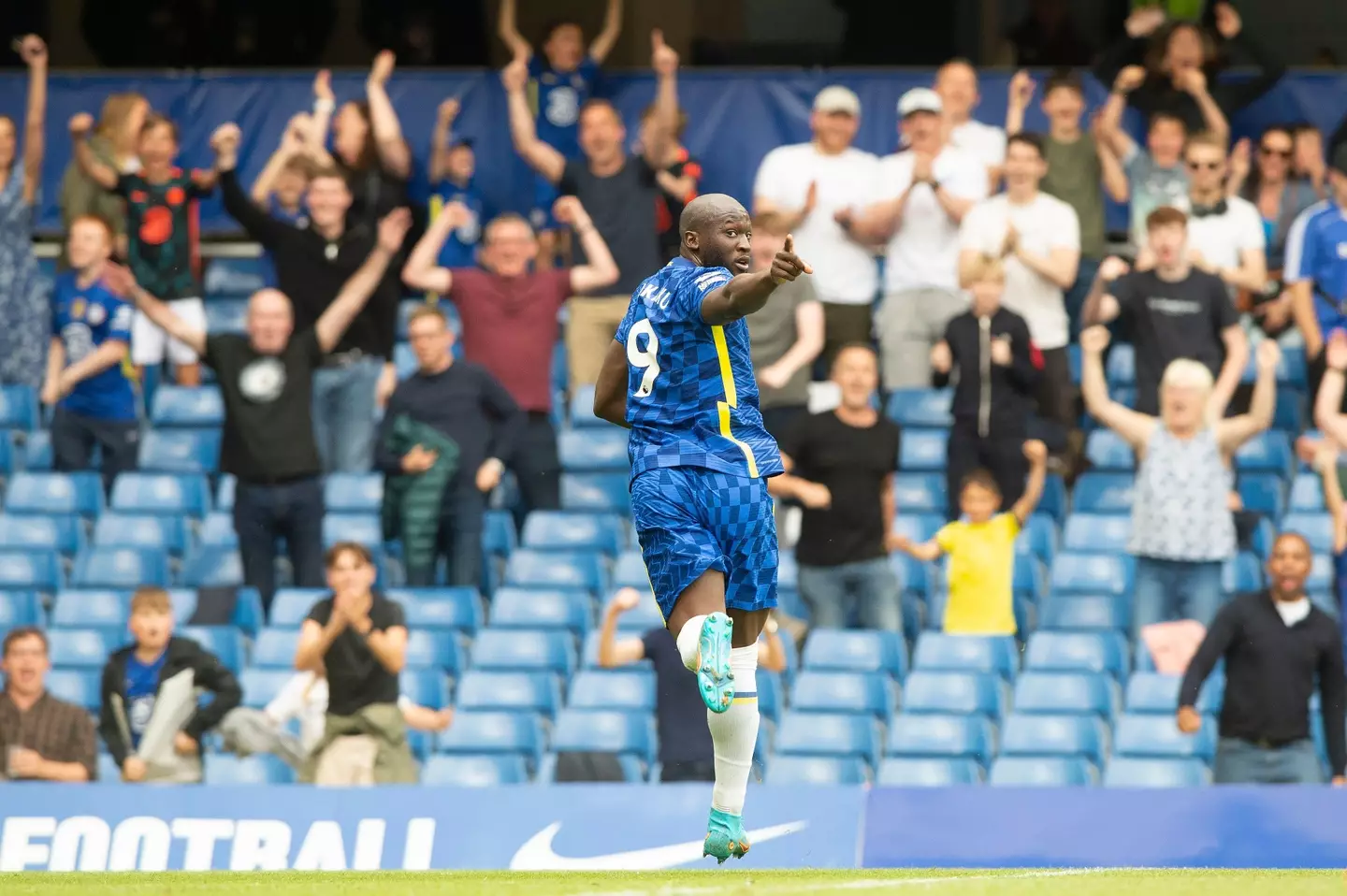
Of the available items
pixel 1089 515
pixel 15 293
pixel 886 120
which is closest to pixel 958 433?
pixel 1089 515

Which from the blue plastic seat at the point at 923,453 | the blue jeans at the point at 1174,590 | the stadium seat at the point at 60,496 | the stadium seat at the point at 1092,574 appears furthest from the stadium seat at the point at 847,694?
the stadium seat at the point at 60,496

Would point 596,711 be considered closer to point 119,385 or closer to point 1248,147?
point 119,385

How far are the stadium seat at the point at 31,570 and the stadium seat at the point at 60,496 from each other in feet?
1.07

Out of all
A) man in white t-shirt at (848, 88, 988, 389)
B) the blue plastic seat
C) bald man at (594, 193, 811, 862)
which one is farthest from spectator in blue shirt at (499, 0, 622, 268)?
bald man at (594, 193, 811, 862)

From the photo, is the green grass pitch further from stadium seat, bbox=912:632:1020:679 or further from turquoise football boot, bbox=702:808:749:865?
stadium seat, bbox=912:632:1020:679

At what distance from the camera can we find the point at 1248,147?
14891mm

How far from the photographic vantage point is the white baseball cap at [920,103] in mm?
13719

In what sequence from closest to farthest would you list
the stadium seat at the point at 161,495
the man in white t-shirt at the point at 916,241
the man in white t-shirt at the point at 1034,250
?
the man in white t-shirt at the point at 1034,250
the man in white t-shirt at the point at 916,241
the stadium seat at the point at 161,495

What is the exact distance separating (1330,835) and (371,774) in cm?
483

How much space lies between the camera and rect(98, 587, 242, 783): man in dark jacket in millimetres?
12211

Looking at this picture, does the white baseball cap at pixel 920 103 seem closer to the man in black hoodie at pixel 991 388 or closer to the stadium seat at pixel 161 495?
the man in black hoodie at pixel 991 388

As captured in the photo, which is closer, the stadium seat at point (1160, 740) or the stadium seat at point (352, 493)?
the stadium seat at point (1160, 740)

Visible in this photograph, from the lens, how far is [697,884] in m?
8.54

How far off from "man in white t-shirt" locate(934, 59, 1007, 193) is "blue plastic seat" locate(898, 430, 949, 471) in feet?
5.68
